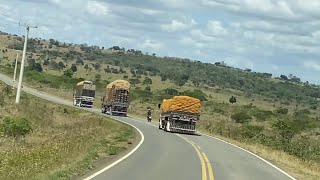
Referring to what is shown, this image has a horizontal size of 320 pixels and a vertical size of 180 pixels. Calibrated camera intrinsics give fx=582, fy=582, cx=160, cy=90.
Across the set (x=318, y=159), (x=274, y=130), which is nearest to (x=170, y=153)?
Result: (x=318, y=159)

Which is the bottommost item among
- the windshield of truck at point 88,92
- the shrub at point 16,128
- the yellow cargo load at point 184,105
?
the shrub at point 16,128

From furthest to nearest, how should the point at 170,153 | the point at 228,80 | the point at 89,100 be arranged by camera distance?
→ the point at 228,80, the point at 89,100, the point at 170,153

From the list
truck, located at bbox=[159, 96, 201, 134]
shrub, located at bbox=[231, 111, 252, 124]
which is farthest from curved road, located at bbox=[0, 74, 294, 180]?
shrub, located at bbox=[231, 111, 252, 124]

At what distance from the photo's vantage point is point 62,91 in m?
109

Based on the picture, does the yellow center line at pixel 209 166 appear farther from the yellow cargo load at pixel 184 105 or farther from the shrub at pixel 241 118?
the shrub at pixel 241 118

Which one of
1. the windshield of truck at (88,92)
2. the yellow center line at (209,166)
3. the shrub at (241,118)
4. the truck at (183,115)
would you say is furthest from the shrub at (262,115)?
the yellow center line at (209,166)

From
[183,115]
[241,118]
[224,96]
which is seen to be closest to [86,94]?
[241,118]

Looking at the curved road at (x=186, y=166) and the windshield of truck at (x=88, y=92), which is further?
the windshield of truck at (x=88, y=92)

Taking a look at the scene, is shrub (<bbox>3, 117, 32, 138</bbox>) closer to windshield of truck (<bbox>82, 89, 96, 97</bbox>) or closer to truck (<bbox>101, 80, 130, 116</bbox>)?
truck (<bbox>101, 80, 130, 116</bbox>)

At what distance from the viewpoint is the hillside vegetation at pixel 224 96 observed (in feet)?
150

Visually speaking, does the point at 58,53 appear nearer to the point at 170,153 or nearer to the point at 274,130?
the point at 274,130

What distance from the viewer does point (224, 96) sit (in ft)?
→ 453

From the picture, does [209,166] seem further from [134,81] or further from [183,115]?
[134,81]

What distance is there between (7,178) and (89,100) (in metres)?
64.9
